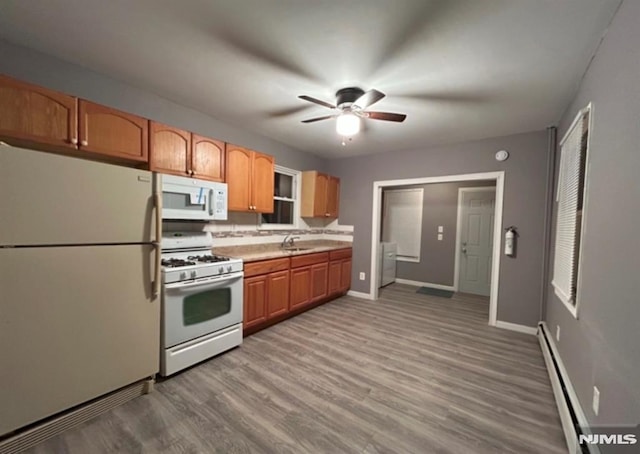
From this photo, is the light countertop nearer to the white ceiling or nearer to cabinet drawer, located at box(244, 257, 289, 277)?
cabinet drawer, located at box(244, 257, 289, 277)

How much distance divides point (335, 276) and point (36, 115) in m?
3.68

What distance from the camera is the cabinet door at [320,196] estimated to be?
4.31m

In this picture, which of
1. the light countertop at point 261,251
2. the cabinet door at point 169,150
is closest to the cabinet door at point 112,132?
the cabinet door at point 169,150

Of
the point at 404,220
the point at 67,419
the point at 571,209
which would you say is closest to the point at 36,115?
the point at 67,419

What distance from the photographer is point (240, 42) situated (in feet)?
5.65

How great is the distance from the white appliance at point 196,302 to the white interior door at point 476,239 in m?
4.45

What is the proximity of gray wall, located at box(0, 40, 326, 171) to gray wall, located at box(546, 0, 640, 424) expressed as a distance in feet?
11.0

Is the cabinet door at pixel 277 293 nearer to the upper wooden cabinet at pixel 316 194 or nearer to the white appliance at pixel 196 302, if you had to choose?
the white appliance at pixel 196 302

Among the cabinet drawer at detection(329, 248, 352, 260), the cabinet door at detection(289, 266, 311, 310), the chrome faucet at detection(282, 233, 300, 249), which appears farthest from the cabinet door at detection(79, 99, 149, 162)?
the cabinet drawer at detection(329, 248, 352, 260)

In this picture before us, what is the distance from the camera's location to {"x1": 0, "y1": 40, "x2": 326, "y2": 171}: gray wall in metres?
1.85

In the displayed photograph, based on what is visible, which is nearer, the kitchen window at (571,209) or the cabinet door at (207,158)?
the kitchen window at (571,209)

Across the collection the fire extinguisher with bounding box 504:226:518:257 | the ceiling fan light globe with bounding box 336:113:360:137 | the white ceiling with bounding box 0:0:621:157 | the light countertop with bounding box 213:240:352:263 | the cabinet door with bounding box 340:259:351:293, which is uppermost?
the white ceiling with bounding box 0:0:621:157

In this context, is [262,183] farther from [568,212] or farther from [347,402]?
[568,212]

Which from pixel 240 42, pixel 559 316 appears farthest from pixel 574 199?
pixel 240 42
